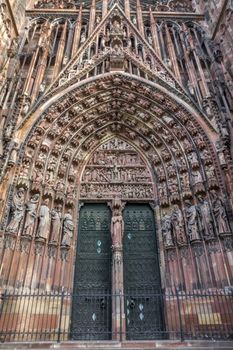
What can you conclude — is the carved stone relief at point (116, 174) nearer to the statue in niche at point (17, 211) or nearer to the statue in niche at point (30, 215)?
the statue in niche at point (30, 215)

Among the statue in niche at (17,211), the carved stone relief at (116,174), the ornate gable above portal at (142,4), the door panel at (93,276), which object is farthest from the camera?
the ornate gable above portal at (142,4)

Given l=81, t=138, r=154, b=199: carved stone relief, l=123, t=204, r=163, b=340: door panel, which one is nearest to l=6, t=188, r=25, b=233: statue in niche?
l=81, t=138, r=154, b=199: carved stone relief

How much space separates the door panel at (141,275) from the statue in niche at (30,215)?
101 inches

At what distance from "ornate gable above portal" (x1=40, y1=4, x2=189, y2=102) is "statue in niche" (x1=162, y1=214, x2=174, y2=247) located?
13.1 feet

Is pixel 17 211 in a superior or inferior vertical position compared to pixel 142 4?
inferior

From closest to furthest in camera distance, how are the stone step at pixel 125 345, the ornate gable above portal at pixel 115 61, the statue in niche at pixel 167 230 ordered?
the stone step at pixel 125 345, the statue in niche at pixel 167 230, the ornate gable above portal at pixel 115 61

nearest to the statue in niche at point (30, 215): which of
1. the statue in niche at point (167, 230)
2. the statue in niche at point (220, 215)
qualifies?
the statue in niche at point (167, 230)

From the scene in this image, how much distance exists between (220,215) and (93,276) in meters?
3.58

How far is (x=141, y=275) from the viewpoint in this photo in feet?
25.7

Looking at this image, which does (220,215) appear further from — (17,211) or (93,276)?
(17,211)

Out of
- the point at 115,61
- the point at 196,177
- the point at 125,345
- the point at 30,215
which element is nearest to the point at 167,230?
the point at 196,177

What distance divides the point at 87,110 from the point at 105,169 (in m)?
2.06

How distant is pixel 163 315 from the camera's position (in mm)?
7137

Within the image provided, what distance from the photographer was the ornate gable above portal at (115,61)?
9.91 m
